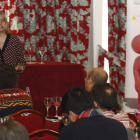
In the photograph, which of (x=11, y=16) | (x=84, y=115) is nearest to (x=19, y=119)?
(x=84, y=115)

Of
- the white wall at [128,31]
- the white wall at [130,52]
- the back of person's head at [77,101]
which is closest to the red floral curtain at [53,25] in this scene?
the white wall at [128,31]

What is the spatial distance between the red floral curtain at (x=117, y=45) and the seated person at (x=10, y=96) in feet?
10.7

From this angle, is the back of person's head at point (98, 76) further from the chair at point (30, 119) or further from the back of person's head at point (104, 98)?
the chair at point (30, 119)

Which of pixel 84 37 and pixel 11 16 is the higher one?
pixel 11 16

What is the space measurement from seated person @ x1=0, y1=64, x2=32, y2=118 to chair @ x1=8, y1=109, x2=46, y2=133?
0.69 feet

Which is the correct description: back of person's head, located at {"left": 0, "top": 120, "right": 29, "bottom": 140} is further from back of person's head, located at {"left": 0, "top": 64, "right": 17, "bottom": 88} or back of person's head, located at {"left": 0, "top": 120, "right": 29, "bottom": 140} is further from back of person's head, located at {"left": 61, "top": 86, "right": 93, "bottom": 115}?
back of person's head, located at {"left": 0, "top": 64, "right": 17, "bottom": 88}

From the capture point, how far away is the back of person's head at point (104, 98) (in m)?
2.33

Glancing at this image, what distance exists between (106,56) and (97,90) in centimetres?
331

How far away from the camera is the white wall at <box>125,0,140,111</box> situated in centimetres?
571

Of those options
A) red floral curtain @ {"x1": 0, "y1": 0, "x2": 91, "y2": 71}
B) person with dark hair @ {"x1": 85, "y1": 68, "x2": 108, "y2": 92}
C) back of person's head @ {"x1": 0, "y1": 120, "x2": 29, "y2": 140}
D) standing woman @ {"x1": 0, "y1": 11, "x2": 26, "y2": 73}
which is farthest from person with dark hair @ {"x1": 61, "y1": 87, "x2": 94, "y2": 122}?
red floral curtain @ {"x1": 0, "y1": 0, "x2": 91, "y2": 71}

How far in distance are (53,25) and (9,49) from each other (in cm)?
193

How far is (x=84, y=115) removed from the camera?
67.6 inches

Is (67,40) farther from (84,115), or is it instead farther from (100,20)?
(84,115)

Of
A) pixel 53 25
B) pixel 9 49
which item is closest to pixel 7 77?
pixel 9 49
